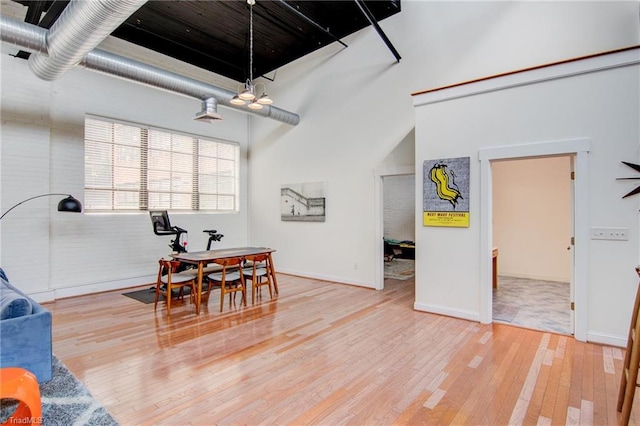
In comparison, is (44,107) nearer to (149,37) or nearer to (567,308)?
(149,37)

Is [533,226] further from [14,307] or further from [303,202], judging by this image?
[14,307]

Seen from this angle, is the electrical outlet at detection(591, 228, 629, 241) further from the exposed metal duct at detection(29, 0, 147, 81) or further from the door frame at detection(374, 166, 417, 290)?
the exposed metal duct at detection(29, 0, 147, 81)

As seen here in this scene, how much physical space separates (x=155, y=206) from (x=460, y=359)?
6.00m

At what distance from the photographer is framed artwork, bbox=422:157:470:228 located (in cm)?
416

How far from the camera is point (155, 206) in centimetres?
650

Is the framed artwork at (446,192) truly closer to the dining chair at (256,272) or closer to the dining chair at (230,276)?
the dining chair at (256,272)

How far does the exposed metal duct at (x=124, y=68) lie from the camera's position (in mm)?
3631

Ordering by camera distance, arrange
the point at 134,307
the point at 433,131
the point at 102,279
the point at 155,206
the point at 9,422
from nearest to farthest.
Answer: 1. the point at 9,422
2. the point at 433,131
3. the point at 134,307
4. the point at 102,279
5. the point at 155,206

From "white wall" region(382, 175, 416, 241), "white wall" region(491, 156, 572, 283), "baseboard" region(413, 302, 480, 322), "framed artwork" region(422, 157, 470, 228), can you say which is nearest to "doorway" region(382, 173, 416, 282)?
"white wall" region(382, 175, 416, 241)

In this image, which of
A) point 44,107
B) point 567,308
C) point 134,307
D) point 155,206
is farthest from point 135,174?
point 567,308

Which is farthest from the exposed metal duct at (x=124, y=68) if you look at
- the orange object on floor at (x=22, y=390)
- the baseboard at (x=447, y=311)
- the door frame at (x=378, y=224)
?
the baseboard at (x=447, y=311)

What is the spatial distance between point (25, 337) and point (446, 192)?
441 centimetres

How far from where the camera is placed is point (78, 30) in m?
3.35

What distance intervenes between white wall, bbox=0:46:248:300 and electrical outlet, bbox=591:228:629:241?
22.1ft
